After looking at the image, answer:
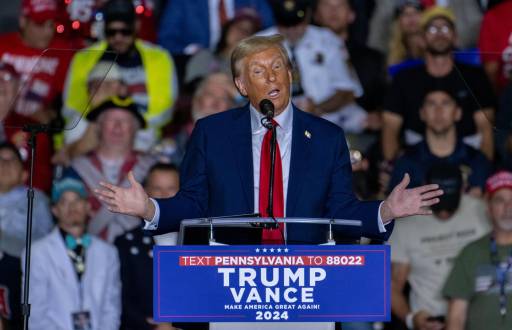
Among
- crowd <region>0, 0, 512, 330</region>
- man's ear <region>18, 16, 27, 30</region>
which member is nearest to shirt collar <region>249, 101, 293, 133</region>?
crowd <region>0, 0, 512, 330</region>

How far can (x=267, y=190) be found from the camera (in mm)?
5457

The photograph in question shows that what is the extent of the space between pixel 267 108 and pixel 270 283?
675 millimetres

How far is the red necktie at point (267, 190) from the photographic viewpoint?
17.9ft

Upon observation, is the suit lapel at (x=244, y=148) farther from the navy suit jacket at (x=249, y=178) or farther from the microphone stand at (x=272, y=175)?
the microphone stand at (x=272, y=175)

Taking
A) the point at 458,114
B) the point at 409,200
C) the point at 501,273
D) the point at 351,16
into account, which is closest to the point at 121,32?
the point at 351,16

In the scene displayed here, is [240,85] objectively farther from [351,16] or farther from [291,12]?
[351,16]

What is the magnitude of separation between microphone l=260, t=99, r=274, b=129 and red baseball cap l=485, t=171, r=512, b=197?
12.4 ft

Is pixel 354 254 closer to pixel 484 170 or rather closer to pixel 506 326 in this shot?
pixel 506 326

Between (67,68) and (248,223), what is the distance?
2350mm

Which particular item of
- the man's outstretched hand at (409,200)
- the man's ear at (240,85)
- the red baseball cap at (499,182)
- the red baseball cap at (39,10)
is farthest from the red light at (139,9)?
the man's outstretched hand at (409,200)

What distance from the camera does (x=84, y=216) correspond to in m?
8.91

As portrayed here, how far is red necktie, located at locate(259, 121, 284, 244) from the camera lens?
544cm

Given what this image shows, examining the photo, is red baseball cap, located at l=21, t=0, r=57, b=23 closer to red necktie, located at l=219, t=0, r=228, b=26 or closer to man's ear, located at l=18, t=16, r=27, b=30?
man's ear, located at l=18, t=16, r=27, b=30

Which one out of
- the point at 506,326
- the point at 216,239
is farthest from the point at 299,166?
the point at 506,326
